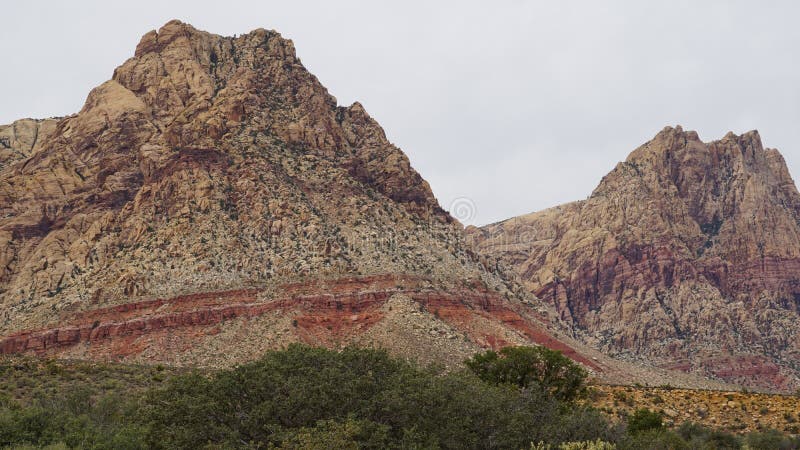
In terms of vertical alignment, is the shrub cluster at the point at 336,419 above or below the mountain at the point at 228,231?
below

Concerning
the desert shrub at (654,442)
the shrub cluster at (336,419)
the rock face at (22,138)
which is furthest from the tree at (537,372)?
the rock face at (22,138)

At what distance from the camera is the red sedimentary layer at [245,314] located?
85.6 metres

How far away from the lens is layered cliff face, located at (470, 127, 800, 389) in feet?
458

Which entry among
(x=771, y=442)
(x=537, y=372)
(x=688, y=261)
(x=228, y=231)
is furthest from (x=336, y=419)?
(x=688, y=261)

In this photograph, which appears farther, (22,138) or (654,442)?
(22,138)

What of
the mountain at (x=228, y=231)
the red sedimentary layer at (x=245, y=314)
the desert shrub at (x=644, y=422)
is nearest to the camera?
the desert shrub at (x=644, y=422)

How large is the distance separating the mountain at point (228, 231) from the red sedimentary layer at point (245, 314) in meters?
0.18

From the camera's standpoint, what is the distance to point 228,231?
315ft

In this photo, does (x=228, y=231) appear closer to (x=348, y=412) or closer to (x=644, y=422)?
(x=348, y=412)

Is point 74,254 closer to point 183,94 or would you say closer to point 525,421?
point 183,94

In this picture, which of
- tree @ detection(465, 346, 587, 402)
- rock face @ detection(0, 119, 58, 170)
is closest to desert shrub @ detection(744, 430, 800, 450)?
tree @ detection(465, 346, 587, 402)

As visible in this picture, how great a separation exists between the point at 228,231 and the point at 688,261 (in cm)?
9645

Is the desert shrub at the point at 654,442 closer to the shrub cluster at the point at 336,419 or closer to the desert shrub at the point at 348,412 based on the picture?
the shrub cluster at the point at 336,419

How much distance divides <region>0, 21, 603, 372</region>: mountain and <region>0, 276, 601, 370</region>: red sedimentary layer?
18cm
